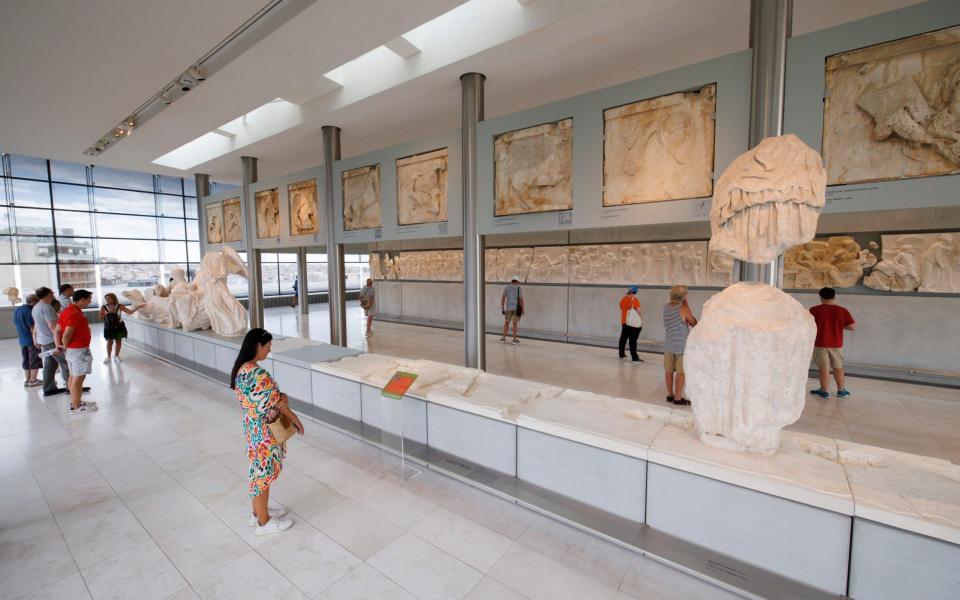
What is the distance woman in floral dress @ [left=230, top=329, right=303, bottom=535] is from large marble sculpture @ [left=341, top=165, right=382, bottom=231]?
597cm

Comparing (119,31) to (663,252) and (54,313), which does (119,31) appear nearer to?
(54,313)

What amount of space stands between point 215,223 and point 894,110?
55.7ft

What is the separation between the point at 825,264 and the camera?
7941 millimetres

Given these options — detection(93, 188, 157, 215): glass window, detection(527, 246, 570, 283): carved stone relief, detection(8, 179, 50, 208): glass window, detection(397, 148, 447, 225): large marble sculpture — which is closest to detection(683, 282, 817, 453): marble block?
detection(397, 148, 447, 225): large marble sculpture

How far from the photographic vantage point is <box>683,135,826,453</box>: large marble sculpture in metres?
2.87

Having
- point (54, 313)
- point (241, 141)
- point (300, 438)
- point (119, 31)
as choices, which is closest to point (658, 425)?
point (300, 438)

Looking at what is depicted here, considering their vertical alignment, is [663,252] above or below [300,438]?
above

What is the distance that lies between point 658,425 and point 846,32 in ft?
14.6

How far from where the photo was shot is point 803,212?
288 cm

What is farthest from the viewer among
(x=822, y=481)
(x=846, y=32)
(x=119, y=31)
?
(x=119, y=31)

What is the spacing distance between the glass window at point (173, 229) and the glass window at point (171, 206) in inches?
12.0

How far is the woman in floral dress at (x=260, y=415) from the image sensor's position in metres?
3.15

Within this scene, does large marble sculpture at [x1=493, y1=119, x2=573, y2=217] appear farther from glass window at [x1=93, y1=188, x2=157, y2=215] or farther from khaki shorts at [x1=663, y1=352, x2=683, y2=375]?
glass window at [x1=93, y1=188, x2=157, y2=215]

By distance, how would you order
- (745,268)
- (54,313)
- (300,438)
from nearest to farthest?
1. (745,268)
2. (300,438)
3. (54,313)
